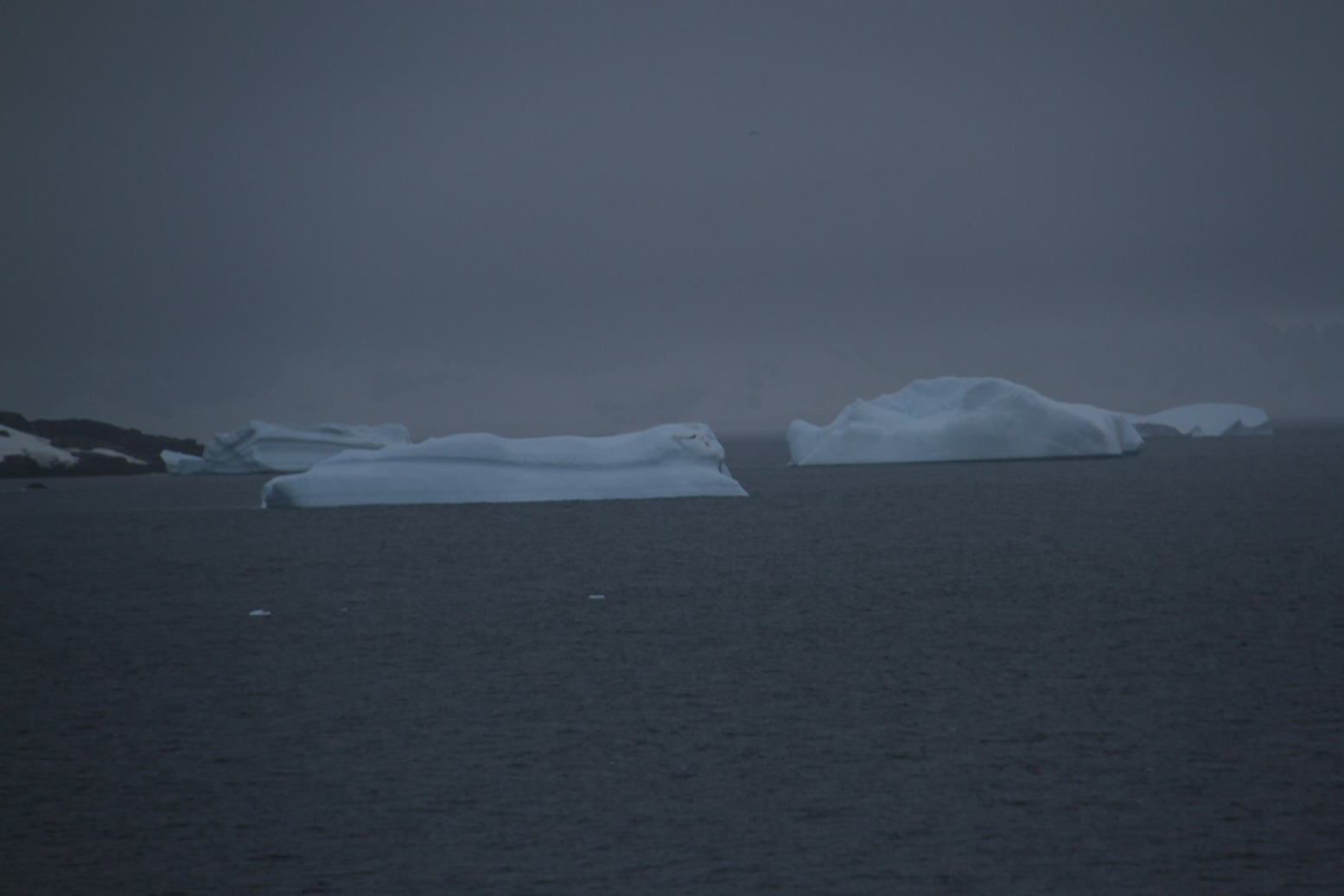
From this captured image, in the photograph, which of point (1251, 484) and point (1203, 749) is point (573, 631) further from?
point (1251, 484)

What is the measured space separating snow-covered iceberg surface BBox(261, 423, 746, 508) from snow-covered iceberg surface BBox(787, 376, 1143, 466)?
14053 mm

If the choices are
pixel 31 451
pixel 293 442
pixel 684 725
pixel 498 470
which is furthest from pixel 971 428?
pixel 31 451

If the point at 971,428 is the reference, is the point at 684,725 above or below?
below

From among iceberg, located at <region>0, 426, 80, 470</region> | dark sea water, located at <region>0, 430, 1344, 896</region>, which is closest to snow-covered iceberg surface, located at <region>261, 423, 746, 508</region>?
dark sea water, located at <region>0, 430, 1344, 896</region>

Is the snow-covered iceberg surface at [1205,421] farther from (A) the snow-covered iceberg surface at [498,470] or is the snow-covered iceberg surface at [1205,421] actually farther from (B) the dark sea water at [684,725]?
(B) the dark sea water at [684,725]

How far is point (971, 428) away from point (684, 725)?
91.4 feet

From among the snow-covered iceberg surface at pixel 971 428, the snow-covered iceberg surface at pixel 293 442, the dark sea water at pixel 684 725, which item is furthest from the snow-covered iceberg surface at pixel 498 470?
the snow-covered iceberg surface at pixel 971 428

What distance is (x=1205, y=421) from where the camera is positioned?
2389 inches

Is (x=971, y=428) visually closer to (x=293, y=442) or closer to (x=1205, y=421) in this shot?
(x=293, y=442)

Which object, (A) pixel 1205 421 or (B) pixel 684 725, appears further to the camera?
(A) pixel 1205 421

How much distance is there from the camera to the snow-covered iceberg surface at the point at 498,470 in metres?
18.5

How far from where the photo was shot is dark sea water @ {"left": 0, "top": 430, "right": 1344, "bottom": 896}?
3.55 metres

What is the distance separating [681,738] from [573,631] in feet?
9.79

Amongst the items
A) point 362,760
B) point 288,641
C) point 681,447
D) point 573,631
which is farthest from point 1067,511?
point 362,760
